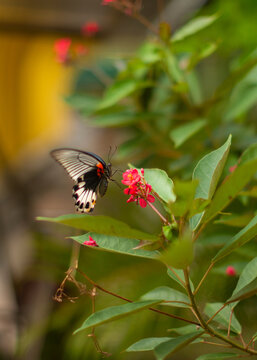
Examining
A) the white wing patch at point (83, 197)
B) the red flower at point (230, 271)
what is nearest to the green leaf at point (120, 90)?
the white wing patch at point (83, 197)

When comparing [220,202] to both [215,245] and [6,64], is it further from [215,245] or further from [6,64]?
[6,64]

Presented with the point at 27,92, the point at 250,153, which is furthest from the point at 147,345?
the point at 27,92

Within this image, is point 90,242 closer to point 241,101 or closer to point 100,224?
point 100,224

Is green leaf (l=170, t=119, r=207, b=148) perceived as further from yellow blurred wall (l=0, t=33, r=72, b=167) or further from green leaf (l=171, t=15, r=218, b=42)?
yellow blurred wall (l=0, t=33, r=72, b=167)

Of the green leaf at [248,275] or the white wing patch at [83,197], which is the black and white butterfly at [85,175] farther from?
the green leaf at [248,275]

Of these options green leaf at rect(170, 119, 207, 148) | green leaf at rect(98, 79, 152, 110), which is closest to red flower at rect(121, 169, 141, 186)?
green leaf at rect(170, 119, 207, 148)
